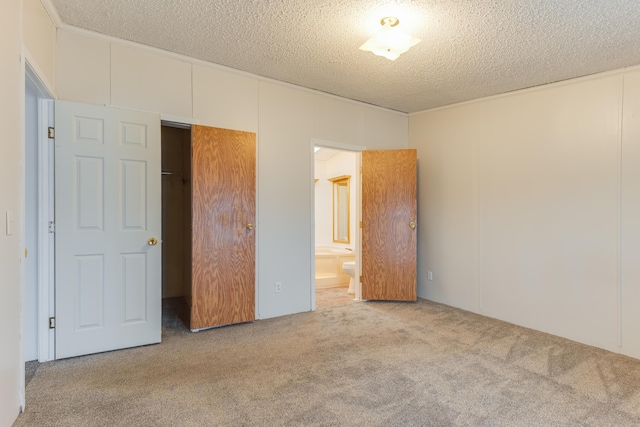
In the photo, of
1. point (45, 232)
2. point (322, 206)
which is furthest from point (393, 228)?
point (45, 232)

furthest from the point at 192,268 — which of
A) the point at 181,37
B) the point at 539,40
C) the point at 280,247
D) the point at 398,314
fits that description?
the point at 539,40

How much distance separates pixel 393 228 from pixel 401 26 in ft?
8.17

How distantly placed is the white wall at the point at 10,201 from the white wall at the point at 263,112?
963mm

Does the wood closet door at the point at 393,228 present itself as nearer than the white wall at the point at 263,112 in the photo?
No

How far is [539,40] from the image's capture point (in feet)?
8.95

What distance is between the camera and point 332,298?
4773mm

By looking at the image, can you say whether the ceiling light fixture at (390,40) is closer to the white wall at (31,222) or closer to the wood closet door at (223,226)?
the wood closet door at (223,226)

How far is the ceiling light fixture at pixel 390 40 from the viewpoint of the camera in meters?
2.47

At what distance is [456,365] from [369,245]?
206 centimetres

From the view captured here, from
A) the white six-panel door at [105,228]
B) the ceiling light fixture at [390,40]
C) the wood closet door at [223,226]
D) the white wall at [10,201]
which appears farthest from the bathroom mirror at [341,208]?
the white wall at [10,201]

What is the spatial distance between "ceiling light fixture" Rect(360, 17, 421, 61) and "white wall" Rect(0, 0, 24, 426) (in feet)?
6.97

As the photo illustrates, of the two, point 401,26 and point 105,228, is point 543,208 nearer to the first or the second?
point 401,26

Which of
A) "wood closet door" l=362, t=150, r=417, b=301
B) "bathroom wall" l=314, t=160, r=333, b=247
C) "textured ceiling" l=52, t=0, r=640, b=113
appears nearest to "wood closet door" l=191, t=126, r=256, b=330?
"textured ceiling" l=52, t=0, r=640, b=113

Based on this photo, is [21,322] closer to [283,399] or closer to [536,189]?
[283,399]
